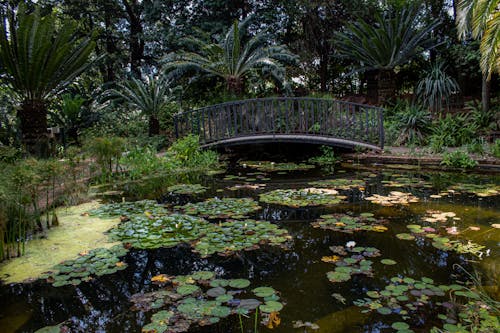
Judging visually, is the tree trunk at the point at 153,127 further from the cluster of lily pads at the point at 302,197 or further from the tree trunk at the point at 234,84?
the cluster of lily pads at the point at 302,197

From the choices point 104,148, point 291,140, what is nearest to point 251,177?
point 291,140

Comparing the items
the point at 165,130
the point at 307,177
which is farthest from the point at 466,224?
the point at 165,130

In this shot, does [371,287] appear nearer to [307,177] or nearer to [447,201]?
[447,201]

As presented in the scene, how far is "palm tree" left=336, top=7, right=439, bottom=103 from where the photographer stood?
→ 10.1 metres

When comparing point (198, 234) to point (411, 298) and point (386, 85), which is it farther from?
point (386, 85)

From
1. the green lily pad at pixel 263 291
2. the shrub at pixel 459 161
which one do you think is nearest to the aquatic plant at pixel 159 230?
the green lily pad at pixel 263 291

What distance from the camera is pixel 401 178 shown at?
618 cm

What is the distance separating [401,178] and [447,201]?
4.88ft

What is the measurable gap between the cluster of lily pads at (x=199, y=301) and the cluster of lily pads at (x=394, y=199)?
8.56 feet

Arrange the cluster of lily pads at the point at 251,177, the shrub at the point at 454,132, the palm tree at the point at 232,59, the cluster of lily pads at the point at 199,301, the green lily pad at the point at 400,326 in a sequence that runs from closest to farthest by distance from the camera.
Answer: the green lily pad at the point at 400,326
the cluster of lily pads at the point at 199,301
the cluster of lily pads at the point at 251,177
the shrub at the point at 454,132
the palm tree at the point at 232,59

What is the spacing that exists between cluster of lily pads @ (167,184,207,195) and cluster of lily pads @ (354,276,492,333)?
3613 mm

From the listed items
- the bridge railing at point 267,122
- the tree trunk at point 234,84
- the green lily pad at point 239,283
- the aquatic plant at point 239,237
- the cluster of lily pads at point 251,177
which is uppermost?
the tree trunk at point 234,84

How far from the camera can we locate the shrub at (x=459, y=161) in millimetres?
6543

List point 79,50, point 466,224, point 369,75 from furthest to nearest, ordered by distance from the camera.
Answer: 1. point 369,75
2. point 79,50
3. point 466,224
